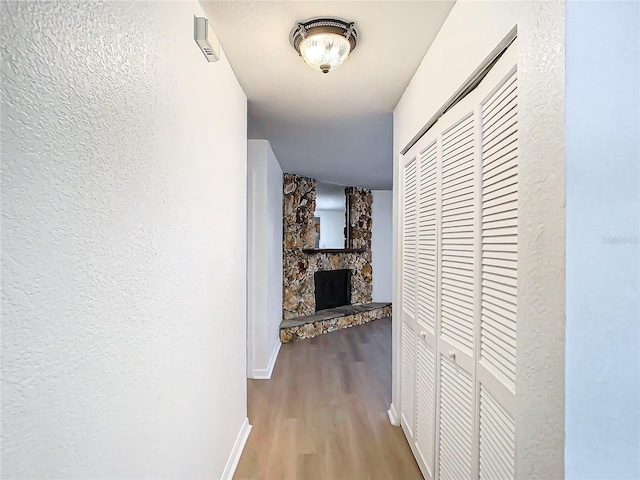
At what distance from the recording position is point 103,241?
0.85m

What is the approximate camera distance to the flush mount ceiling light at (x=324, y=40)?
1.63 metres

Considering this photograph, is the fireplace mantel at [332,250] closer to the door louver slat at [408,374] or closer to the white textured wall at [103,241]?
the door louver slat at [408,374]

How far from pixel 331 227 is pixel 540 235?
5.31 metres

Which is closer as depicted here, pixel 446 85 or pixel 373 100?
pixel 446 85

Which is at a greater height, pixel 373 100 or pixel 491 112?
pixel 373 100

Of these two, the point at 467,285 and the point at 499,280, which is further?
the point at 467,285

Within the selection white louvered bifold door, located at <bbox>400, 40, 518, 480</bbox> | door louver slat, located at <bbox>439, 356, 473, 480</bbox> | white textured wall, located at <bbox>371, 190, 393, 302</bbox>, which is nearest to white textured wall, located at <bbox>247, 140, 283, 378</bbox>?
white louvered bifold door, located at <bbox>400, 40, 518, 480</bbox>

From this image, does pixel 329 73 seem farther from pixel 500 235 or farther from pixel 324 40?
pixel 500 235

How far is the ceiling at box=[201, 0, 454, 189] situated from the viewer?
1559mm

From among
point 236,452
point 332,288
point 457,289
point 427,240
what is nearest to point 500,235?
point 457,289

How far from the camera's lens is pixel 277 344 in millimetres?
4555

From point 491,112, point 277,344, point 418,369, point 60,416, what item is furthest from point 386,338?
point 60,416

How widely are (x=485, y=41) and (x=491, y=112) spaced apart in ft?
0.76

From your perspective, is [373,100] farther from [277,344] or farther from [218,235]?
[277,344]
